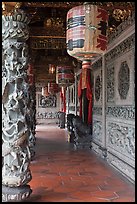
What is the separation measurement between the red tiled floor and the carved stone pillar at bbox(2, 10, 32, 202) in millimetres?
293

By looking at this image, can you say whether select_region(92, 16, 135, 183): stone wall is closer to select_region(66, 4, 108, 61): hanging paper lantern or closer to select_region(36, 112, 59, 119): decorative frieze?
select_region(66, 4, 108, 61): hanging paper lantern

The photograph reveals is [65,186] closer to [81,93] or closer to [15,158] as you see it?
[15,158]

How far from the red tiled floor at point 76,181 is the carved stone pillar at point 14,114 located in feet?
0.96

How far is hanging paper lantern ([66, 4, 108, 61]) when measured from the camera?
10.6ft

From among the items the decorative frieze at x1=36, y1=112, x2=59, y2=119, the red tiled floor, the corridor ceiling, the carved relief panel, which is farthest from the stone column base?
the decorative frieze at x1=36, y1=112, x2=59, y2=119

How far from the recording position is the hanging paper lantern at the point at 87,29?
3242mm

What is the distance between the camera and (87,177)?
4621mm

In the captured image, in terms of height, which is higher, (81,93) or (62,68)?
(62,68)

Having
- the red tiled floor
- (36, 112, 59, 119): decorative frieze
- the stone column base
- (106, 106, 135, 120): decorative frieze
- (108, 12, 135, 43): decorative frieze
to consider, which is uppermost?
(108, 12, 135, 43): decorative frieze

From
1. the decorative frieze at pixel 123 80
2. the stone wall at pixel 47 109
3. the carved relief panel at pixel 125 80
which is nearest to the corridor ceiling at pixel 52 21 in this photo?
the carved relief panel at pixel 125 80

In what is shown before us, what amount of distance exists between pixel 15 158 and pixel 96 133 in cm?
396

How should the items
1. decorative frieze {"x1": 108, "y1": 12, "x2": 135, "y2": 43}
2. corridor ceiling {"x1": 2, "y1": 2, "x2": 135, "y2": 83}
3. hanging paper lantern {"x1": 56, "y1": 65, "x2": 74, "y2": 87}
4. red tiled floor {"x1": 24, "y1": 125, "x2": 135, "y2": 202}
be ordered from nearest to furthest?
red tiled floor {"x1": 24, "y1": 125, "x2": 135, "y2": 202} → corridor ceiling {"x1": 2, "y1": 2, "x2": 135, "y2": 83} → decorative frieze {"x1": 108, "y1": 12, "x2": 135, "y2": 43} → hanging paper lantern {"x1": 56, "y1": 65, "x2": 74, "y2": 87}

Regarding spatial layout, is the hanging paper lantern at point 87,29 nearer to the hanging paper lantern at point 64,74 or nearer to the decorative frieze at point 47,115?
the hanging paper lantern at point 64,74

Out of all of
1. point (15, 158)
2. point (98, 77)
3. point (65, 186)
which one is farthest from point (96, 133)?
point (15, 158)
